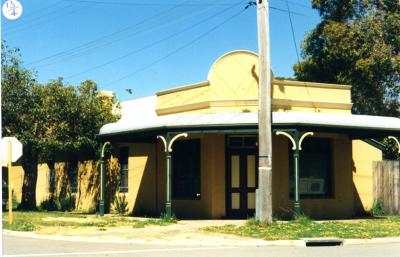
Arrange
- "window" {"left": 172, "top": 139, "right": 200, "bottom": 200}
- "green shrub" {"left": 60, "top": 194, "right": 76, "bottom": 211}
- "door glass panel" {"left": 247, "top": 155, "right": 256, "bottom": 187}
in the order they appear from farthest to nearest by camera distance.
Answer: "green shrub" {"left": 60, "top": 194, "right": 76, "bottom": 211} → "window" {"left": 172, "top": 139, "right": 200, "bottom": 200} → "door glass panel" {"left": 247, "top": 155, "right": 256, "bottom": 187}

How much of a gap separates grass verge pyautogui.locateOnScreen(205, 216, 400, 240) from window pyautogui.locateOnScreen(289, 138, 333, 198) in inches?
128

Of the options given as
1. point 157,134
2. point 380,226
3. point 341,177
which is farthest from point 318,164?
point 157,134

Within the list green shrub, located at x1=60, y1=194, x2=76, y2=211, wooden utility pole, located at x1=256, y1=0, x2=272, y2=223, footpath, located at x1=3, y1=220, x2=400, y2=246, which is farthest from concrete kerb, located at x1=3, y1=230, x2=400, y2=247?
green shrub, located at x1=60, y1=194, x2=76, y2=211

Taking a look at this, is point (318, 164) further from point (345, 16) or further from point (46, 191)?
point (46, 191)

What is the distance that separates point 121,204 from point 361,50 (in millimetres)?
13201

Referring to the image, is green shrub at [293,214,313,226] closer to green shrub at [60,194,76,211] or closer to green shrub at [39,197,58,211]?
green shrub at [60,194,76,211]

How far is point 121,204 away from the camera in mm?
23922

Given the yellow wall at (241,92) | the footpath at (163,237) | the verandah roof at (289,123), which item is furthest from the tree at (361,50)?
the footpath at (163,237)

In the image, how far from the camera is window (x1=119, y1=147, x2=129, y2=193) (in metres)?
24.5

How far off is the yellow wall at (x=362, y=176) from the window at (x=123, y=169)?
8967 millimetres

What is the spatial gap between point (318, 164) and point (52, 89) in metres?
11.1

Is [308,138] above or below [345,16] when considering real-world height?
below

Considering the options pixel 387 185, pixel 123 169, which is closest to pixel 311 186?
pixel 387 185

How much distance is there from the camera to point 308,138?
70.2 feet
